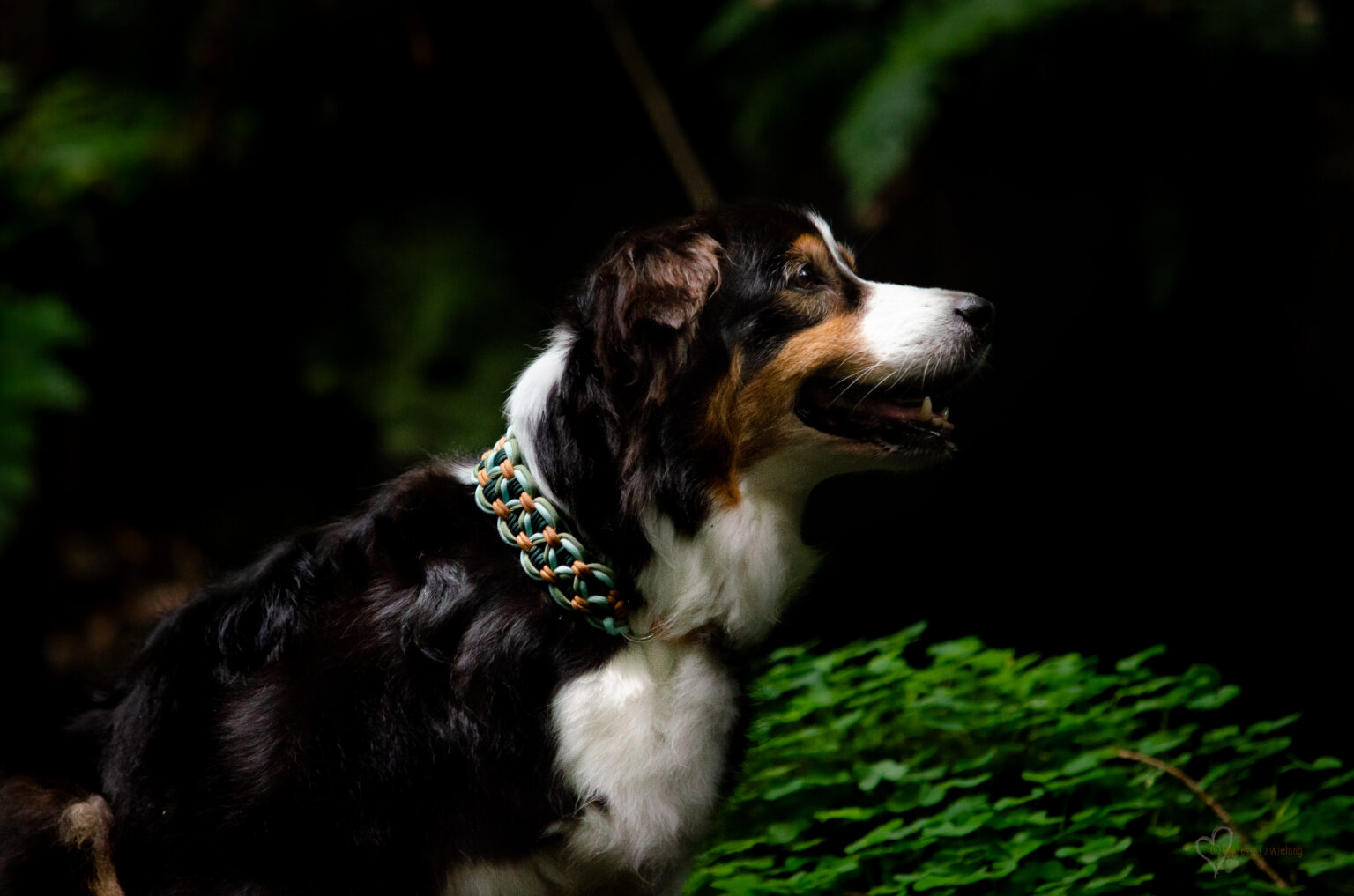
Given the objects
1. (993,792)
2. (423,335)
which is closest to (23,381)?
(423,335)

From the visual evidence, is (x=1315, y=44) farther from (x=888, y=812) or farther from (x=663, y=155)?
(x=663, y=155)

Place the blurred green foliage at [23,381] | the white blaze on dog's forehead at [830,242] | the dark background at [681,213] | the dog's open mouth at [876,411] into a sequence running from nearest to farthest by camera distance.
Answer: the dog's open mouth at [876,411]
the white blaze on dog's forehead at [830,242]
the dark background at [681,213]
the blurred green foliage at [23,381]

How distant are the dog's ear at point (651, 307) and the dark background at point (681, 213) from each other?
1.73 meters

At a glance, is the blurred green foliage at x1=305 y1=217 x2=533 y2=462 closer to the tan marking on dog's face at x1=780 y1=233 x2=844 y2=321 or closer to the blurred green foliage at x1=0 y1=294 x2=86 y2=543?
the blurred green foliage at x1=0 y1=294 x2=86 y2=543

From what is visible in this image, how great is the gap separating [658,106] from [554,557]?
11.3 ft

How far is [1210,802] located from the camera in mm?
2928

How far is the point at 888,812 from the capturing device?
3143 millimetres

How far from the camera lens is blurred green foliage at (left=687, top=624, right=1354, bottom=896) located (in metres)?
2.80

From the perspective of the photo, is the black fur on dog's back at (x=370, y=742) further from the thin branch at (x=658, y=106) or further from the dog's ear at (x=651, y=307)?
the thin branch at (x=658, y=106)

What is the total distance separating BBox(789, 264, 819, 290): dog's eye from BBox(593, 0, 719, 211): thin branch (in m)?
2.60

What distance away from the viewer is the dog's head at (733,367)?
2.36 m

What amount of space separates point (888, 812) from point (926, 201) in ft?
8.20

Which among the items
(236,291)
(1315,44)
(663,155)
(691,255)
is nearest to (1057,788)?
(691,255)

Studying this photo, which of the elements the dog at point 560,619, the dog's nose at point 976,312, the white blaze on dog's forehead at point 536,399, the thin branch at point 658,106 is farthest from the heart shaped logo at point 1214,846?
the thin branch at point 658,106
